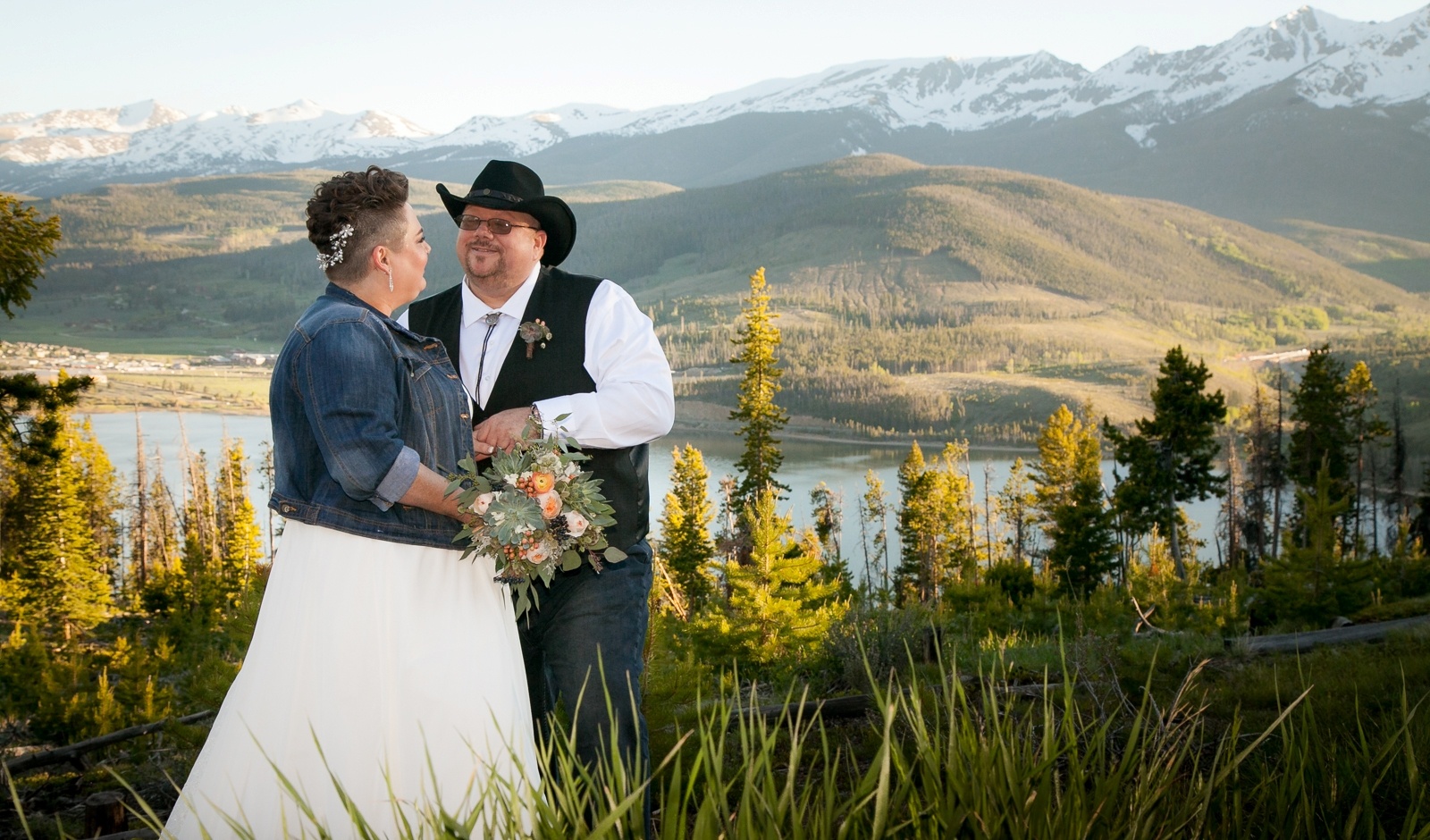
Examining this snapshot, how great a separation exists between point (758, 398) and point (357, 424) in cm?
3023

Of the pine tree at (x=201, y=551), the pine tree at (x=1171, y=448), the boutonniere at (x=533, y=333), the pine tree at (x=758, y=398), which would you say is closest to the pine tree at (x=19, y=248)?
the boutonniere at (x=533, y=333)

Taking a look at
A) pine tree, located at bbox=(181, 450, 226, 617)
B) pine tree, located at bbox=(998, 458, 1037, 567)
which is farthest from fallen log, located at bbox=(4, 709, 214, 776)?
pine tree, located at bbox=(998, 458, 1037, 567)

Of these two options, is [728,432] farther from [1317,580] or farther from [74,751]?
[74,751]

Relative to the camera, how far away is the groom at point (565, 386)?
3.25 metres

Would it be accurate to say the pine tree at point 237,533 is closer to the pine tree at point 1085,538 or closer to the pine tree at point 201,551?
the pine tree at point 201,551

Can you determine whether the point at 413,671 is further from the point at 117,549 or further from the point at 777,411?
the point at 117,549

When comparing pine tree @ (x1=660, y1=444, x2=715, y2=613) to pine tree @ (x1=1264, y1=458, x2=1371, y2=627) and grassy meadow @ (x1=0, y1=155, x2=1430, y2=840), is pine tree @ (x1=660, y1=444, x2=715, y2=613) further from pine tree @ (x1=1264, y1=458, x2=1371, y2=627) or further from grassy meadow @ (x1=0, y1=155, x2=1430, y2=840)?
pine tree @ (x1=1264, y1=458, x2=1371, y2=627)

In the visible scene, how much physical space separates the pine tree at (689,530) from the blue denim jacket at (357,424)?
36.8 metres

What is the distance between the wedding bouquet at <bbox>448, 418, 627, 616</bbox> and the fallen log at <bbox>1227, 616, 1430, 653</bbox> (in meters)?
6.30

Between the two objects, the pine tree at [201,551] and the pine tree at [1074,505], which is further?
the pine tree at [201,551]

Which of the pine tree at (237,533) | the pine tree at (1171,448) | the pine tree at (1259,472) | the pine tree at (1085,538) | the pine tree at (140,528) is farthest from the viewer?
the pine tree at (140,528)

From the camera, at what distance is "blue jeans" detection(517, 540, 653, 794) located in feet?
10.6

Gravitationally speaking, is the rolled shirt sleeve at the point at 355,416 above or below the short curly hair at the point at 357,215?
below

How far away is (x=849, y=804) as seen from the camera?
6.60ft
